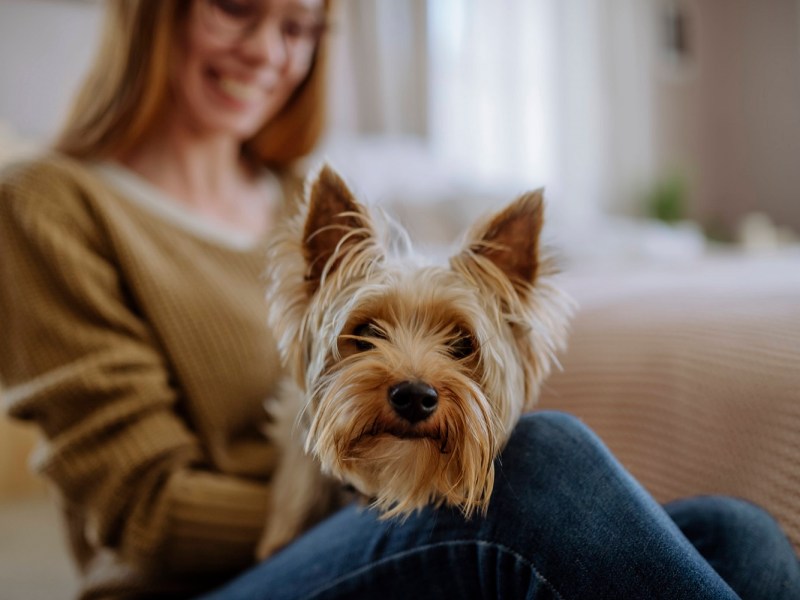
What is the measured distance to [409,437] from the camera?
2.61 ft

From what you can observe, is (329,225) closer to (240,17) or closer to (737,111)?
(240,17)

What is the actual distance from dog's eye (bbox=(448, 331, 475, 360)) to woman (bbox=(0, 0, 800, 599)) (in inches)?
4.9

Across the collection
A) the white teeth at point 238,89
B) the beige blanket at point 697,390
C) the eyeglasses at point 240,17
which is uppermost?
the eyeglasses at point 240,17

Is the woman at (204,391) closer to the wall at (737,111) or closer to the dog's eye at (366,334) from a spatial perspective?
the dog's eye at (366,334)

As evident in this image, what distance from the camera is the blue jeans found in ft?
2.48

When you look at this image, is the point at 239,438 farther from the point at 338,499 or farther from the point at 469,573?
the point at 469,573

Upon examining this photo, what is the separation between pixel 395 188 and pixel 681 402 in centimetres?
206

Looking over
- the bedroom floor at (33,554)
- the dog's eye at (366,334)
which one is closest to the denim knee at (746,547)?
the dog's eye at (366,334)

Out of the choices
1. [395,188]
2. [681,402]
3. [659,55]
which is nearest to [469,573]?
[681,402]

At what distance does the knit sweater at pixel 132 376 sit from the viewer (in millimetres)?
1116

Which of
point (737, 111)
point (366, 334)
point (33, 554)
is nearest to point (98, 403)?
point (366, 334)

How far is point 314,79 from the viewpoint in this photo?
1616 millimetres

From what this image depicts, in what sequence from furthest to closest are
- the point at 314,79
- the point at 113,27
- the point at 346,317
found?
1. the point at 314,79
2. the point at 113,27
3. the point at 346,317

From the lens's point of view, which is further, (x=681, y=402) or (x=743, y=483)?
(x=681, y=402)
